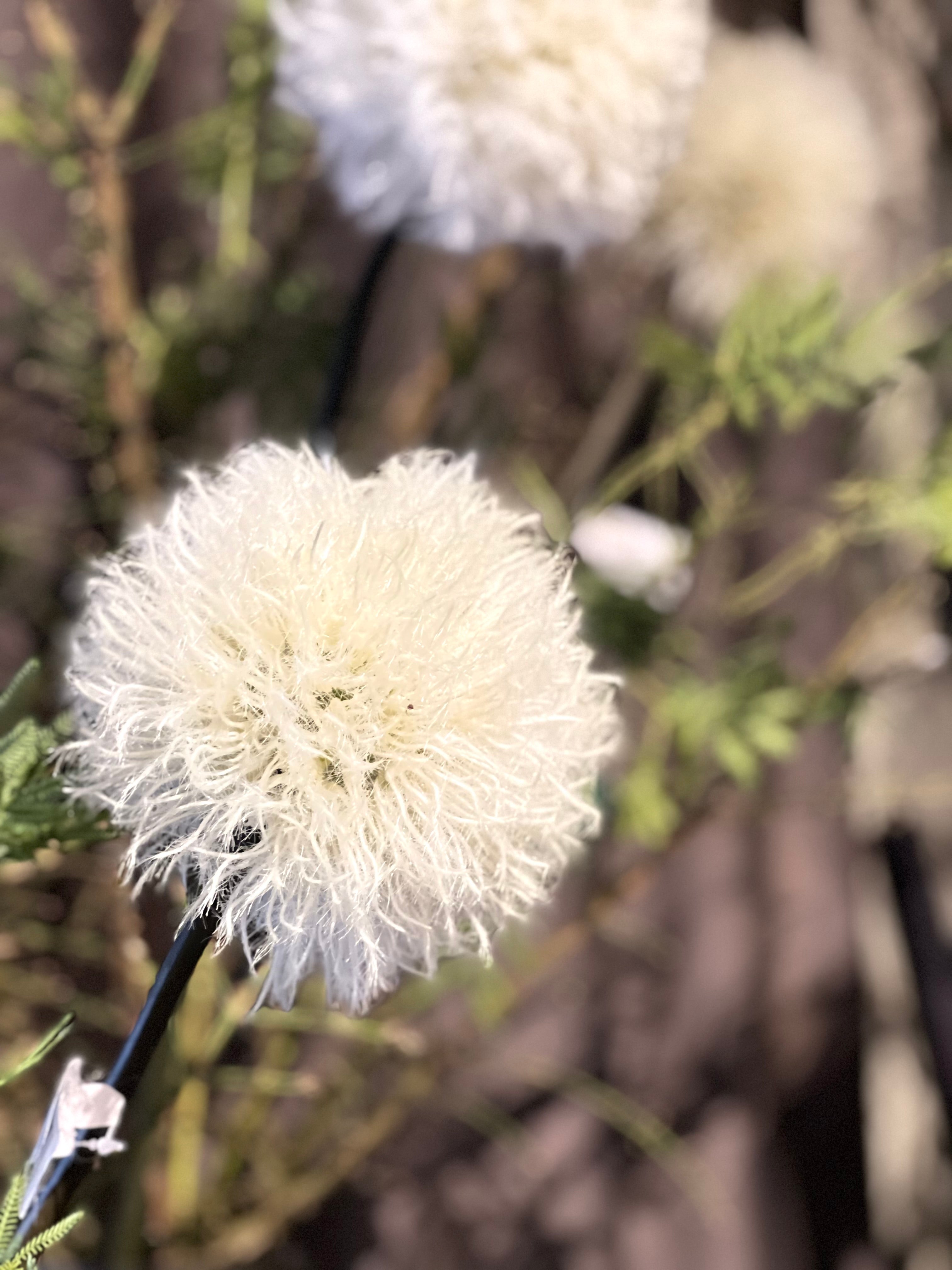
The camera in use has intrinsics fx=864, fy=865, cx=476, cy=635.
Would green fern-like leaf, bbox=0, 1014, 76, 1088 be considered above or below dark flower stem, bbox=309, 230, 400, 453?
below

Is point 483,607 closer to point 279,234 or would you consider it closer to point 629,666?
point 629,666

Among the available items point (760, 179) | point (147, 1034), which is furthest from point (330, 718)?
point (760, 179)

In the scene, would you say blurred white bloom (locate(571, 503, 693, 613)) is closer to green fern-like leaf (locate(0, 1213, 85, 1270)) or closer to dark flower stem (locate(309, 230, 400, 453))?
dark flower stem (locate(309, 230, 400, 453))

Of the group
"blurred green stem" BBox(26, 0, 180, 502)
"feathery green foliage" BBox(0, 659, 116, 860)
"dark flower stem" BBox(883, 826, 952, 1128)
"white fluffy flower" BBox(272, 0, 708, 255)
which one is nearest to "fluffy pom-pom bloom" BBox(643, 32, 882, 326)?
"white fluffy flower" BBox(272, 0, 708, 255)

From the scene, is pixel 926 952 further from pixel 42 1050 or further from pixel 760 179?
pixel 42 1050

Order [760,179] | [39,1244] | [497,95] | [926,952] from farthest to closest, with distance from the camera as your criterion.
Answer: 1. [926,952]
2. [760,179]
3. [497,95]
4. [39,1244]

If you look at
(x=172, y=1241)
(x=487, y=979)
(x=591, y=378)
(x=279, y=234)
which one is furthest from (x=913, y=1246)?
(x=279, y=234)

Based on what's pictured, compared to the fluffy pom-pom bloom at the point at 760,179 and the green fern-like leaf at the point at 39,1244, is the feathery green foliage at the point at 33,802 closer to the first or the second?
the green fern-like leaf at the point at 39,1244
